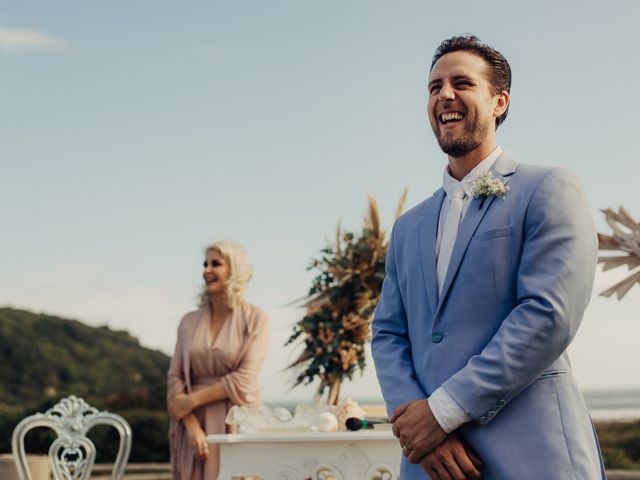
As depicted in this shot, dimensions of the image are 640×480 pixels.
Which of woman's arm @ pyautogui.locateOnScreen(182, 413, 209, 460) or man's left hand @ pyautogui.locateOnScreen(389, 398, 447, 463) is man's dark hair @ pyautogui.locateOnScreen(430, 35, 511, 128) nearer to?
man's left hand @ pyautogui.locateOnScreen(389, 398, 447, 463)

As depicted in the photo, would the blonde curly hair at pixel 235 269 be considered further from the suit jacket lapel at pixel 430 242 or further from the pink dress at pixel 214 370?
the suit jacket lapel at pixel 430 242

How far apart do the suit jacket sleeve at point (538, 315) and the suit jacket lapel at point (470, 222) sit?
138mm

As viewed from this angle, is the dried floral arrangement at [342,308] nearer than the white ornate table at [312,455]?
No

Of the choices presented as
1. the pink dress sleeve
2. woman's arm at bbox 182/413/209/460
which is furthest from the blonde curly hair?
woman's arm at bbox 182/413/209/460

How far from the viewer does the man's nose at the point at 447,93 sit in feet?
7.12

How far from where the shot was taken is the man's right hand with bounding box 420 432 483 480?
197 cm

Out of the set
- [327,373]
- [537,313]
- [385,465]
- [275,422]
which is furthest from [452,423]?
[327,373]

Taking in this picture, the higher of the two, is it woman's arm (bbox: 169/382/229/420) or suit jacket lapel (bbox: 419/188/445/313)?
suit jacket lapel (bbox: 419/188/445/313)

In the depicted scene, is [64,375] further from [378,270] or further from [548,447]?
[548,447]

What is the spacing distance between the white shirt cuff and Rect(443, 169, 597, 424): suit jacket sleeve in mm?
16

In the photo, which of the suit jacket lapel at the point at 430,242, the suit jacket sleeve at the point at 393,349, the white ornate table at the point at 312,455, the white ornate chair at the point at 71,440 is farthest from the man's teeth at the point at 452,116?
the white ornate chair at the point at 71,440

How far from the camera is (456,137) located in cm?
219

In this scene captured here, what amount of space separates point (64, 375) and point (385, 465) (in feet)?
64.9

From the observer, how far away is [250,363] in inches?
193
